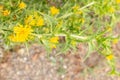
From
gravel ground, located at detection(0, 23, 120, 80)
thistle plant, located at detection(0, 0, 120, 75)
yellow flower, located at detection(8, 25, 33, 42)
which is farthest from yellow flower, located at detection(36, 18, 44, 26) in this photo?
gravel ground, located at detection(0, 23, 120, 80)

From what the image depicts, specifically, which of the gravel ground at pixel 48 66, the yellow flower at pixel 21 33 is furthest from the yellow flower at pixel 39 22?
the gravel ground at pixel 48 66

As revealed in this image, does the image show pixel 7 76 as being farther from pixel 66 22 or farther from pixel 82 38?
pixel 82 38

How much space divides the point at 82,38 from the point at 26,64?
107cm

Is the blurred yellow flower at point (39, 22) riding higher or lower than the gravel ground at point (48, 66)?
higher

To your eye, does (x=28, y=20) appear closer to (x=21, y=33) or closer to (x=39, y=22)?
(x=39, y=22)

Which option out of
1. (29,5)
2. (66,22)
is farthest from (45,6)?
(66,22)

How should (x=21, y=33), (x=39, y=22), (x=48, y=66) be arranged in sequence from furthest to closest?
(x=48, y=66), (x=39, y=22), (x=21, y=33)

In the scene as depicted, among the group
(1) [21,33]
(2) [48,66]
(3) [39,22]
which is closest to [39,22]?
(3) [39,22]

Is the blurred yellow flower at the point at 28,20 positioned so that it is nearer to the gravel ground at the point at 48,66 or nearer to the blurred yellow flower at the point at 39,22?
the blurred yellow flower at the point at 39,22

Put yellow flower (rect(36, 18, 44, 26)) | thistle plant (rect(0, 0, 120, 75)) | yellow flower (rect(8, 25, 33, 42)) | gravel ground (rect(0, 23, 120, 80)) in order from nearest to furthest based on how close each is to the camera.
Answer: yellow flower (rect(8, 25, 33, 42)), thistle plant (rect(0, 0, 120, 75)), yellow flower (rect(36, 18, 44, 26)), gravel ground (rect(0, 23, 120, 80))

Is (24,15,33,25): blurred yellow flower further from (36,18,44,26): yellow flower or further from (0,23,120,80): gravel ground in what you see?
(0,23,120,80): gravel ground

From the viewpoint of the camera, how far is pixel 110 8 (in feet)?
7.70

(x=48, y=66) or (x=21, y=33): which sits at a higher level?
(x=21, y=33)

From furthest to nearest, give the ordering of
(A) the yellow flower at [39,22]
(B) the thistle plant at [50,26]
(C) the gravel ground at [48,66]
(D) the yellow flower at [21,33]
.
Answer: (C) the gravel ground at [48,66]
(A) the yellow flower at [39,22]
(B) the thistle plant at [50,26]
(D) the yellow flower at [21,33]
